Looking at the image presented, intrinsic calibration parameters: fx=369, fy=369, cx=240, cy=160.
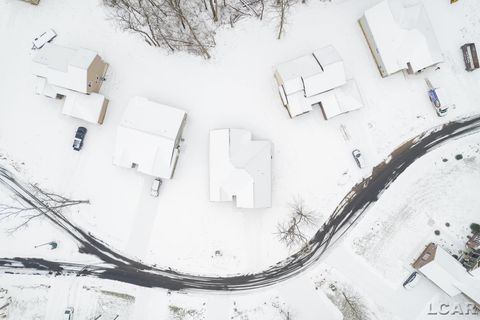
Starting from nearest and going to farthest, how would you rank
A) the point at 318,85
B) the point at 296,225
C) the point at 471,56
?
1. the point at 318,85
2. the point at 471,56
3. the point at 296,225

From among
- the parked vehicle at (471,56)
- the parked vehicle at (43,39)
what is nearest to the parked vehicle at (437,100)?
the parked vehicle at (471,56)

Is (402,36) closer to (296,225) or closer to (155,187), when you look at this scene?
(296,225)

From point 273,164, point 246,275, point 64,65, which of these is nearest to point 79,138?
point 64,65

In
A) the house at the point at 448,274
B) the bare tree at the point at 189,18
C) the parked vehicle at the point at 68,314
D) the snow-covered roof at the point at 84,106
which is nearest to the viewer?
the house at the point at 448,274

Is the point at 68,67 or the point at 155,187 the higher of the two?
the point at 68,67

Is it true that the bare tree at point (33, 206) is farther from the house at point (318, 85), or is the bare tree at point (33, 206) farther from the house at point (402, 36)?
the house at point (402, 36)

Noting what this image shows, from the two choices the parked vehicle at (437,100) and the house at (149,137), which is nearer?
the house at (149,137)

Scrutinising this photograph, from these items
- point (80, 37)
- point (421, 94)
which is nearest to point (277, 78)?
point (421, 94)
